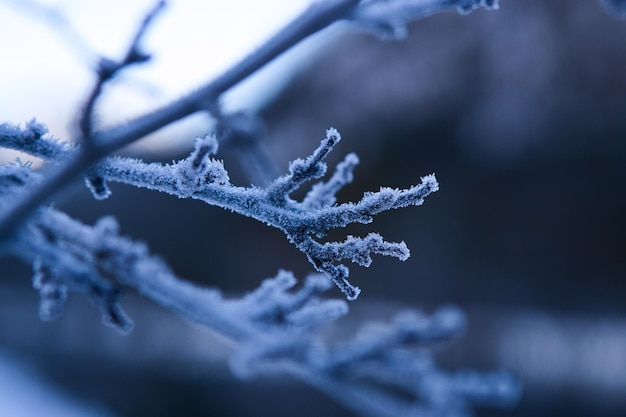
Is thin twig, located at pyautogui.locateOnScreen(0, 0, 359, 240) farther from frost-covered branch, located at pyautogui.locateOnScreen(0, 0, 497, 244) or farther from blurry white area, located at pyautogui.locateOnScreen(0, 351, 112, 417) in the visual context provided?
blurry white area, located at pyautogui.locateOnScreen(0, 351, 112, 417)

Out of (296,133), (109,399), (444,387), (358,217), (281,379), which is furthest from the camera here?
(296,133)

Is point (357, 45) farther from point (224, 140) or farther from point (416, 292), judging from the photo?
point (224, 140)

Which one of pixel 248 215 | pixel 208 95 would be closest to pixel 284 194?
pixel 248 215

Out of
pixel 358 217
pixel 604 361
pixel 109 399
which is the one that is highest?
pixel 604 361

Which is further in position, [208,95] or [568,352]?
[568,352]

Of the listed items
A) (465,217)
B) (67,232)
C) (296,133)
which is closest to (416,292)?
(465,217)

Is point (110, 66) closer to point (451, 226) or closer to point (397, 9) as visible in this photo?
point (397, 9)
